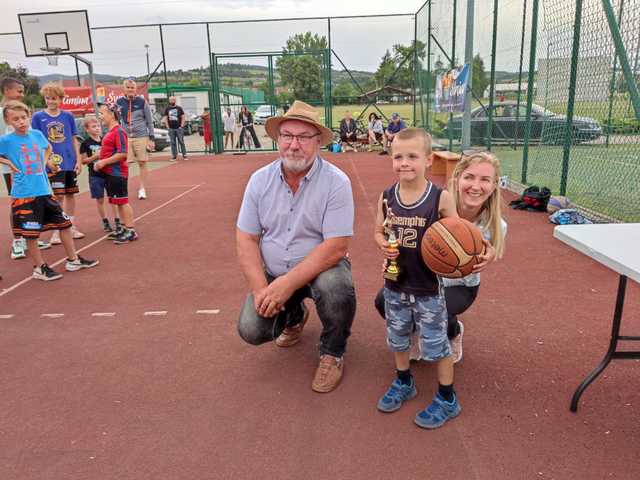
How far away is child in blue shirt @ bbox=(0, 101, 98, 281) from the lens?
4773 mm

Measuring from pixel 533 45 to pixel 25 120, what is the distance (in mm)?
7454

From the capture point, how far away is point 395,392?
9.06ft

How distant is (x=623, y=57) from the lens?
5465 mm

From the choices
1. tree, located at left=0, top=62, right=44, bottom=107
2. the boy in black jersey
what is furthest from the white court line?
tree, located at left=0, top=62, right=44, bottom=107

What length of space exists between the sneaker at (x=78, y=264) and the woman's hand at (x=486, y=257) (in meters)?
4.31

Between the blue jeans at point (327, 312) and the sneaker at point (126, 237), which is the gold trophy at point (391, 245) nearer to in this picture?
the blue jeans at point (327, 312)

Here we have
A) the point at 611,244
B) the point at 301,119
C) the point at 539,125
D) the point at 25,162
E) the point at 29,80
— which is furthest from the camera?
the point at 29,80

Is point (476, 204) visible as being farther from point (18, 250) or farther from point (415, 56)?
point (415, 56)

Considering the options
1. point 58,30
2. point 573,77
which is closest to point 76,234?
point 573,77

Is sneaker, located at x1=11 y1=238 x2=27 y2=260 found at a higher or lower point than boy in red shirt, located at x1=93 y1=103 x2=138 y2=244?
lower

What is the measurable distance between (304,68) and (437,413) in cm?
1813

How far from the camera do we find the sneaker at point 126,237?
639 cm

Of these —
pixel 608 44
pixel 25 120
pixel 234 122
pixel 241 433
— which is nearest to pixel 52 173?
pixel 25 120

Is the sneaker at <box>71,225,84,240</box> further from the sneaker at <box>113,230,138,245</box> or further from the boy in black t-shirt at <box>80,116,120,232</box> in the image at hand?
the sneaker at <box>113,230,138,245</box>
